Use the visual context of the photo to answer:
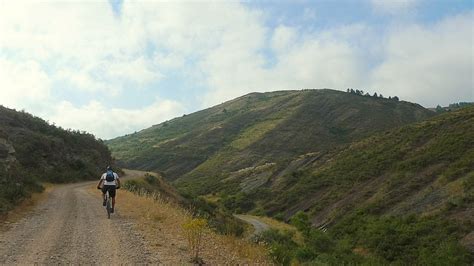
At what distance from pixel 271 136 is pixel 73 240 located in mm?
126285

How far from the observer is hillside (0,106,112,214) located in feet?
100

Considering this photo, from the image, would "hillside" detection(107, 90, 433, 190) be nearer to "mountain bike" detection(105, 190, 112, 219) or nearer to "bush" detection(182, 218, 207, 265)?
"mountain bike" detection(105, 190, 112, 219)

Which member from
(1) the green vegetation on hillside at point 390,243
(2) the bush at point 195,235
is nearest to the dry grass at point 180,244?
(2) the bush at point 195,235

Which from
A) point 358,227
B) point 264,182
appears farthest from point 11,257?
point 264,182

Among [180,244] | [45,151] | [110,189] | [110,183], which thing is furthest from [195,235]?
[45,151]

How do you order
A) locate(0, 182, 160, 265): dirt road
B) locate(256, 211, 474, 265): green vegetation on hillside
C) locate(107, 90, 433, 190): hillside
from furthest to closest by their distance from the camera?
1. locate(107, 90, 433, 190): hillside
2. locate(256, 211, 474, 265): green vegetation on hillside
3. locate(0, 182, 160, 265): dirt road

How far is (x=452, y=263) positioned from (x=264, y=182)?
5271cm

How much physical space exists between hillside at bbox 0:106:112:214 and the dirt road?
9003 millimetres

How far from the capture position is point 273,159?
11638cm

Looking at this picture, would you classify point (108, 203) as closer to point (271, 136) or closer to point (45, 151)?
point (45, 151)

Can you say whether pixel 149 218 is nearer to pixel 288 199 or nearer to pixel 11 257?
pixel 11 257

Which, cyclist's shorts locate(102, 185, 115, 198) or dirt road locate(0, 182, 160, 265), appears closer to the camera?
dirt road locate(0, 182, 160, 265)

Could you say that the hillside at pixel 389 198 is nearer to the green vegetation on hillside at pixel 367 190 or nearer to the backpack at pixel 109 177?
the green vegetation on hillside at pixel 367 190

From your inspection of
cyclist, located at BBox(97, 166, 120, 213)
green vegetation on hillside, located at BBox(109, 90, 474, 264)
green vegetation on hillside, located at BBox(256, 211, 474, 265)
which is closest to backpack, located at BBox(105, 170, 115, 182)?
cyclist, located at BBox(97, 166, 120, 213)
